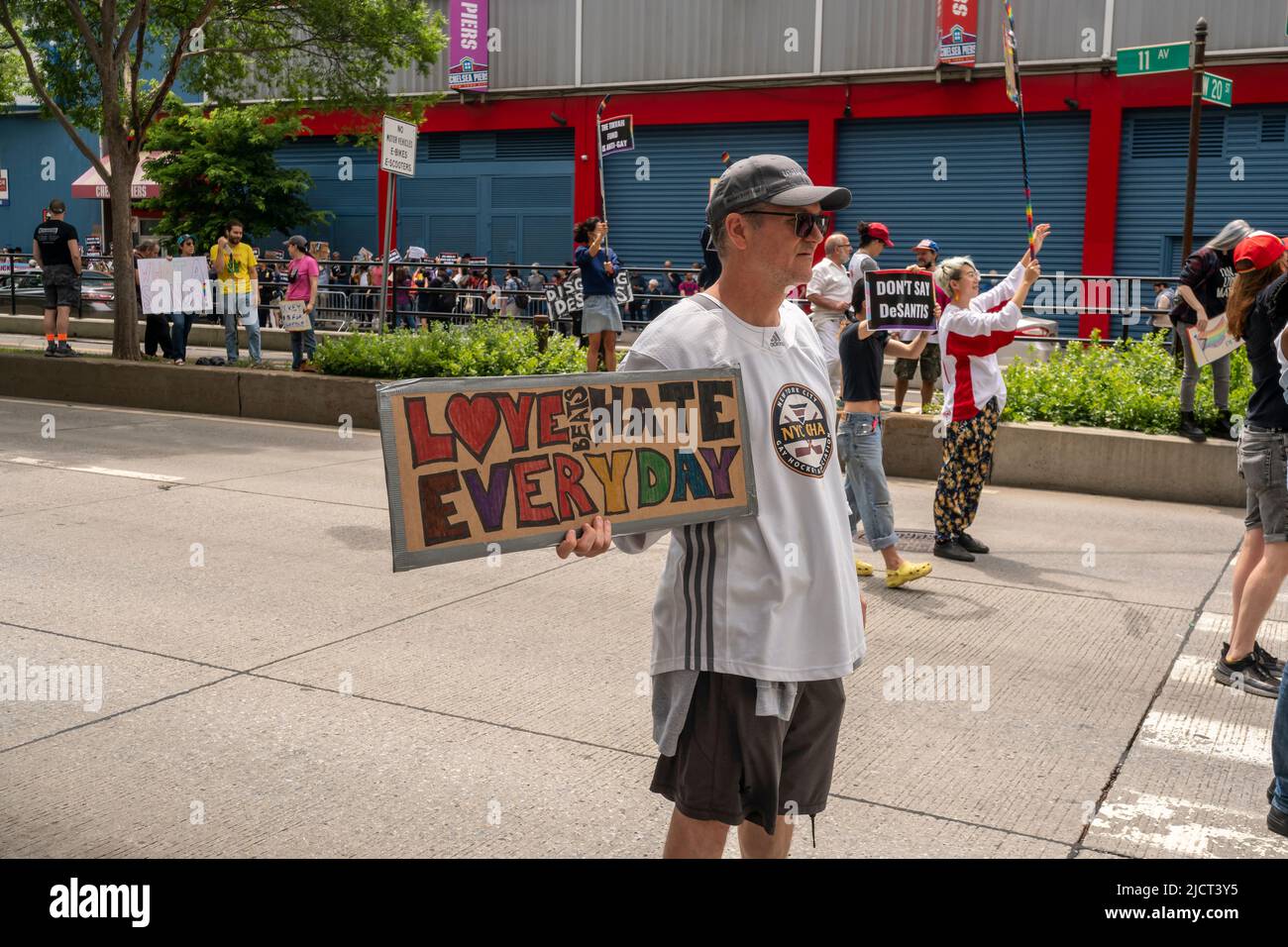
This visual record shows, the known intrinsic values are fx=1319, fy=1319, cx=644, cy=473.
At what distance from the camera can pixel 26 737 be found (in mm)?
4785

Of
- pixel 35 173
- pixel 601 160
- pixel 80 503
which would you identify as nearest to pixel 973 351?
pixel 80 503

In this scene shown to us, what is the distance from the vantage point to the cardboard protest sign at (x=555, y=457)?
2689 millimetres

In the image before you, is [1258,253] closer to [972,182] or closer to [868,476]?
[868,476]

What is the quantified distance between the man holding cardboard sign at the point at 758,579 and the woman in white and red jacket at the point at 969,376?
508 cm

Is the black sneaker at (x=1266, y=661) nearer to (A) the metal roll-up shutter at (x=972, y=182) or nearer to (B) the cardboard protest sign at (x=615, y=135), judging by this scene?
(B) the cardboard protest sign at (x=615, y=135)

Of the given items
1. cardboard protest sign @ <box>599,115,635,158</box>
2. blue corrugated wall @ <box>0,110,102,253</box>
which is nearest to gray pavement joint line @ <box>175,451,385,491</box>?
cardboard protest sign @ <box>599,115,635,158</box>

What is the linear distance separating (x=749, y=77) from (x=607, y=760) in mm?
22427

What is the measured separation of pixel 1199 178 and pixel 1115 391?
41.1 feet

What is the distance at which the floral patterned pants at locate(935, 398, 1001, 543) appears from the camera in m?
8.14

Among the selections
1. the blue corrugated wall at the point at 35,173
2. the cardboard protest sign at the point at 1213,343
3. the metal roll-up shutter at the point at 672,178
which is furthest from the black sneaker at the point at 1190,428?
→ the blue corrugated wall at the point at 35,173

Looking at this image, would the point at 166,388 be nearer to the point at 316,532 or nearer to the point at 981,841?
the point at 316,532

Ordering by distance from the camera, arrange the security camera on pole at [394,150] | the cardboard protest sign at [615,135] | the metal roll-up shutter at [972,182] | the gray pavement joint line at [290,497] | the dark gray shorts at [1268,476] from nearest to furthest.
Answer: the dark gray shorts at [1268,476], the gray pavement joint line at [290,497], the security camera on pole at [394,150], the cardboard protest sign at [615,135], the metal roll-up shutter at [972,182]

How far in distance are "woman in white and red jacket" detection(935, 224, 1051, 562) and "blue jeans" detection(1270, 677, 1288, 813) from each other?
13.2 ft
